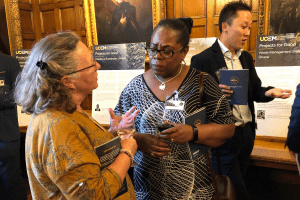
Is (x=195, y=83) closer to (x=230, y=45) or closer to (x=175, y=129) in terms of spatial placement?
(x=175, y=129)

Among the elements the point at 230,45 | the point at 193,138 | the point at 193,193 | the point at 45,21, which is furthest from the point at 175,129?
the point at 45,21

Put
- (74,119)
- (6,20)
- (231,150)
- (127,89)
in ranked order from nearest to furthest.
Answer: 1. (74,119)
2. (127,89)
3. (231,150)
4. (6,20)

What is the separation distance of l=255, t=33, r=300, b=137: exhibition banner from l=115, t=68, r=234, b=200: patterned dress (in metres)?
1.50

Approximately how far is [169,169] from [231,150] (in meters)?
0.93

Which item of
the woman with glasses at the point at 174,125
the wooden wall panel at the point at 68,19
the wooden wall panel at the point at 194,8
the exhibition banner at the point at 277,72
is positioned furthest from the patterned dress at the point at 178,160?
the wooden wall panel at the point at 68,19

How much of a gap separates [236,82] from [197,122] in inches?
26.1

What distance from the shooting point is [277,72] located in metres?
A: 2.58

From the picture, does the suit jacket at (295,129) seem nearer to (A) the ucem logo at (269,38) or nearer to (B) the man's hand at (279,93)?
(B) the man's hand at (279,93)

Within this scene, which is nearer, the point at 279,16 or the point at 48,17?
the point at 279,16

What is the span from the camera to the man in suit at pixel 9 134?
2455 mm

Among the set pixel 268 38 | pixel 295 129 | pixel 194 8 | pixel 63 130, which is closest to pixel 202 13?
pixel 194 8

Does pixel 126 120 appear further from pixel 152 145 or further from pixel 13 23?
pixel 13 23

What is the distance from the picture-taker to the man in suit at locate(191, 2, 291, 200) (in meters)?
1.98

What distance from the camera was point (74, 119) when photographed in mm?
897
